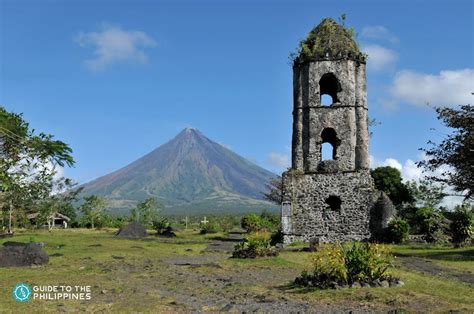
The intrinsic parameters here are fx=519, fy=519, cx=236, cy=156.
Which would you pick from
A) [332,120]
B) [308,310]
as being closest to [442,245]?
[332,120]

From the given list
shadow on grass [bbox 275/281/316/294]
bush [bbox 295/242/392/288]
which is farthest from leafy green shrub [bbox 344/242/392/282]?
shadow on grass [bbox 275/281/316/294]

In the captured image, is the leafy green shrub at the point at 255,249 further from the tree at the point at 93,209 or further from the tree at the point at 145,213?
the tree at the point at 145,213

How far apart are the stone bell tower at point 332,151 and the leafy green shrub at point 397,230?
0.91m

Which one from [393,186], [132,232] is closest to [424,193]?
[393,186]

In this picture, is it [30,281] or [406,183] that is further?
[406,183]

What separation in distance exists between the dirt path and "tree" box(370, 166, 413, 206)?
26114 millimetres

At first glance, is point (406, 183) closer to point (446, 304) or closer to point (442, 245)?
point (442, 245)

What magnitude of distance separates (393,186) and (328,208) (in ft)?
72.2

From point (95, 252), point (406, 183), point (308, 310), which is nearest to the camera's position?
point (308, 310)

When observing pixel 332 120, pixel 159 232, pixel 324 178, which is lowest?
pixel 159 232

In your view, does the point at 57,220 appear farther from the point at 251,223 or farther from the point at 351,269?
the point at 351,269

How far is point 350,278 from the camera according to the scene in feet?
32.4

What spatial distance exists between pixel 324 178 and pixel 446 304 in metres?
14.0

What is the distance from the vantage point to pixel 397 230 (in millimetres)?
21719
